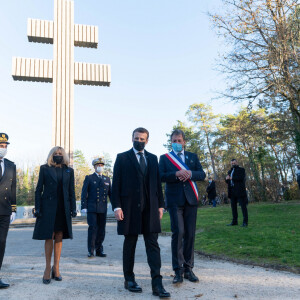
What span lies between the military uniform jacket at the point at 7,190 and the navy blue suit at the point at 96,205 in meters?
2.46

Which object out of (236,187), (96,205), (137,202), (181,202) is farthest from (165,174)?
(236,187)

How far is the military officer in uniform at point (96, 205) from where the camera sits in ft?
23.1

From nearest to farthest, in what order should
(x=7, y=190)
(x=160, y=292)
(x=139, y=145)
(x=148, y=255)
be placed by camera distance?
(x=160, y=292) → (x=148, y=255) → (x=139, y=145) → (x=7, y=190)

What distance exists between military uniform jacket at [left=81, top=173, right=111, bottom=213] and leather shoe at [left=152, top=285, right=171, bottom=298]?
3737 millimetres

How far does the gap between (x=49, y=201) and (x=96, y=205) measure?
245 cm

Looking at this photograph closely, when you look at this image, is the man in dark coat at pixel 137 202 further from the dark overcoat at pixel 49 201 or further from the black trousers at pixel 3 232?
the black trousers at pixel 3 232

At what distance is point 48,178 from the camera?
5078mm

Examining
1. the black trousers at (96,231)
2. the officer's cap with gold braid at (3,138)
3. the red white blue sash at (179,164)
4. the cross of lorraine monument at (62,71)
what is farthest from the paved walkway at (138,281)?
the cross of lorraine monument at (62,71)

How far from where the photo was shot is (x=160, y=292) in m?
3.71

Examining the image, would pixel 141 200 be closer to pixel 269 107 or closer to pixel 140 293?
pixel 140 293

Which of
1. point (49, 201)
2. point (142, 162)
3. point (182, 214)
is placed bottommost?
point (182, 214)

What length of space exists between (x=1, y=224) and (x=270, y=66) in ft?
46.3

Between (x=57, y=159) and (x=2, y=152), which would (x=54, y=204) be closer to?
(x=57, y=159)

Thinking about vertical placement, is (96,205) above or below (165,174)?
below
